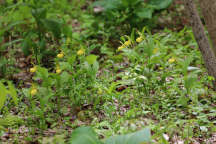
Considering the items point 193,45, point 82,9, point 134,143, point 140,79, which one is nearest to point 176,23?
point 193,45

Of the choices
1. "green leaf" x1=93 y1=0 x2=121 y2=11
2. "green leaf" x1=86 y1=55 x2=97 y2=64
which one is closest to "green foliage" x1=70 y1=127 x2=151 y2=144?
"green leaf" x1=86 y1=55 x2=97 y2=64

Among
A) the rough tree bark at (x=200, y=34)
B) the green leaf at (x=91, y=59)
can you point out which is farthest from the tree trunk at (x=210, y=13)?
the green leaf at (x=91, y=59)

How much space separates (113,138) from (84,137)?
221 millimetres

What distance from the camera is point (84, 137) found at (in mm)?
2145

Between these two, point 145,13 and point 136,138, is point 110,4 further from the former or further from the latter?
point 136,138

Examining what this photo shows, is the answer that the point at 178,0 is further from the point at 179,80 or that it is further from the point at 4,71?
the point at 4,71

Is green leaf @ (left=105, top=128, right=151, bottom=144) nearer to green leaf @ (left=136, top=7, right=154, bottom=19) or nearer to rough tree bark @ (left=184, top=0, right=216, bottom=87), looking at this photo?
rough tree bark @ (left=184, top=0, right=216, bottom=87)

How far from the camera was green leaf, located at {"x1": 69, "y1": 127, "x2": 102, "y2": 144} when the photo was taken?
2.13 metres

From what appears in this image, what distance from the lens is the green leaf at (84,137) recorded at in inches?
83.7

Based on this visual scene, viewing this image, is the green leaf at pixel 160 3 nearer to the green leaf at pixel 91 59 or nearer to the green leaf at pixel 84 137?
the green leaf at pixel 91 59

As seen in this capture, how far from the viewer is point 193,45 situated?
4.68 m

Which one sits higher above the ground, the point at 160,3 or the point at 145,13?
the point at 160,3

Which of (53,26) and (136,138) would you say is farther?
(53,26)

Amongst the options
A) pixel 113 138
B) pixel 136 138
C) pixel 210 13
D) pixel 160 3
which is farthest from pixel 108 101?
pixel 160 3
